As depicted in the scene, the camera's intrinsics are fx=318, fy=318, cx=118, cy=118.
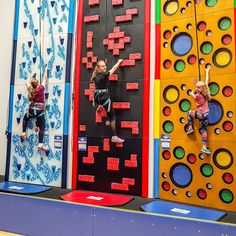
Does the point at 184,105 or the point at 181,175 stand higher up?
the point at 184,105

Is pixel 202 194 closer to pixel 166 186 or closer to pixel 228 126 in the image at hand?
pixel 166 186

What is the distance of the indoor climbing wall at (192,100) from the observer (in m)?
2.29

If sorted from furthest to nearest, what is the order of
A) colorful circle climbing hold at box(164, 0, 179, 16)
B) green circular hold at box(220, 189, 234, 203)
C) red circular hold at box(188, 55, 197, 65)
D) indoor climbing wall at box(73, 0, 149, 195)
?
1. indoor climbing wall at box(73, 0, 149, 195)
2. colorful circle climbing hold at box(164, 0, 179, 16)
3. red circular hold at box(188, 55, 197, 65)
4. green circular hold at box(220, 189, 234, 203)

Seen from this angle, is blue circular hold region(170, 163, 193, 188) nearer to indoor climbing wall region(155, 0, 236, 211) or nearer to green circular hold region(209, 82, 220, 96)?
indoor climbing wall region(155, 0, 236, 211)

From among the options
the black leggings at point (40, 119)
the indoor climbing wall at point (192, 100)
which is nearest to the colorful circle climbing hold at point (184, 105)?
the indoor climbing wall at point (192, 100)

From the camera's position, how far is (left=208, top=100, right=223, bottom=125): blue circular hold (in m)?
2.32

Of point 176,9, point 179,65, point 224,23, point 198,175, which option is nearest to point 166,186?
point 198,175

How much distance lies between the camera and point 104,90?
8.84 ft

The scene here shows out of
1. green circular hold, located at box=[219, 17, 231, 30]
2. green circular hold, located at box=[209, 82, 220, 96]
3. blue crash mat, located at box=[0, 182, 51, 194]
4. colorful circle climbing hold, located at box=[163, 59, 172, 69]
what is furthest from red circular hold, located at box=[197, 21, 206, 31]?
blue crash mat, located at box=[0, 182, 51, 194]

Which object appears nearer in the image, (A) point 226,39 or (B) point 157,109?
(A) point 226,39

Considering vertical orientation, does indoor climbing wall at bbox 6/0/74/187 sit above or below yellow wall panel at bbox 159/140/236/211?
above

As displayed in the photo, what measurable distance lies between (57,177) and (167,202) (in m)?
1.08

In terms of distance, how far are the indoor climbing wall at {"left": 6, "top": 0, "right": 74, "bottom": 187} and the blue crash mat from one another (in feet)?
0.29

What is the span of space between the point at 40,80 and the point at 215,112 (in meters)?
1.68
